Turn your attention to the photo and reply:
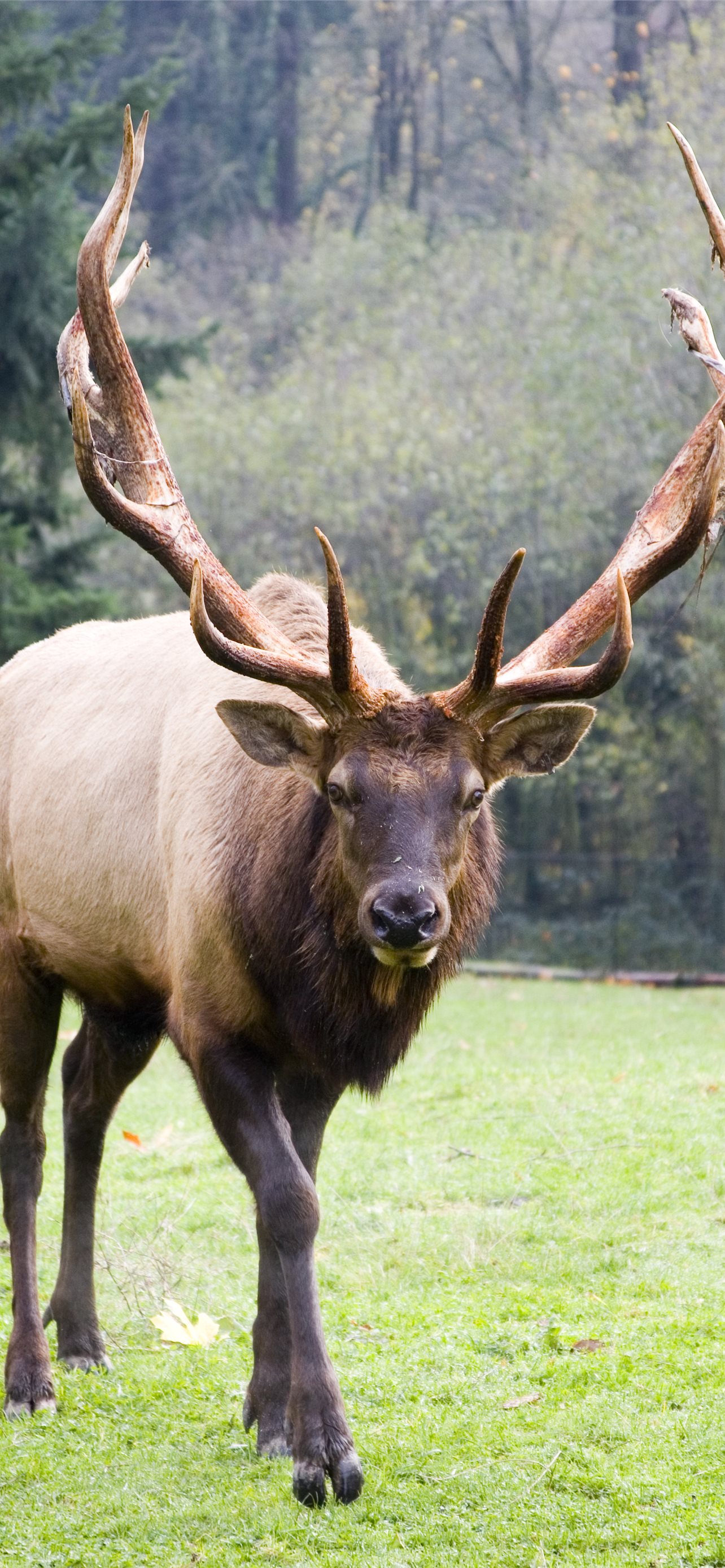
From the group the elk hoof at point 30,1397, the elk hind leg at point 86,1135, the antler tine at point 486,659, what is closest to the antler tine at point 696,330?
the antler tine at point 486,659

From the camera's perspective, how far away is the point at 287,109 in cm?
4528

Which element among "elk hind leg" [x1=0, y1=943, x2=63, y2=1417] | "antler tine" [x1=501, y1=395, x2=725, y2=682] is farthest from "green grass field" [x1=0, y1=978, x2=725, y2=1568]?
"antler tine" [x1=501, y1=395, x2=725, y2=682]

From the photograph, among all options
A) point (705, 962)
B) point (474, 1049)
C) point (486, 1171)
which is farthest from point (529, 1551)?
point (705, 962)

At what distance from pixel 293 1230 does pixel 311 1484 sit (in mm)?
624

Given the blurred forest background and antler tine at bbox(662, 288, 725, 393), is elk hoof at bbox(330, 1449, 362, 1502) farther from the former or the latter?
the blurred forest background

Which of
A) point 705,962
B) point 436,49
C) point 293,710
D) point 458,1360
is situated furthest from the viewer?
point 436,49

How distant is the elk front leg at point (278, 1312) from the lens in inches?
186

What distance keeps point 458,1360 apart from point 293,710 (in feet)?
6.98

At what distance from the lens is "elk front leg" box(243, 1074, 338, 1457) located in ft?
15.5

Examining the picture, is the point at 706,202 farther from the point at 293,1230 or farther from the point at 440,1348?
the point at 440,1348

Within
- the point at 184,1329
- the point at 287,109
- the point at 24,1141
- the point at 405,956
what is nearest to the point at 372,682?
the point at 405,956

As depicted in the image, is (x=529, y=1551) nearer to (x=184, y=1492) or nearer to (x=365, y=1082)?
(x=184, y=1492)

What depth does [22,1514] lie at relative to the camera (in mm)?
4359

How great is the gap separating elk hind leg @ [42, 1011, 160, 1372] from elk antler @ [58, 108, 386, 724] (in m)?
1.66
